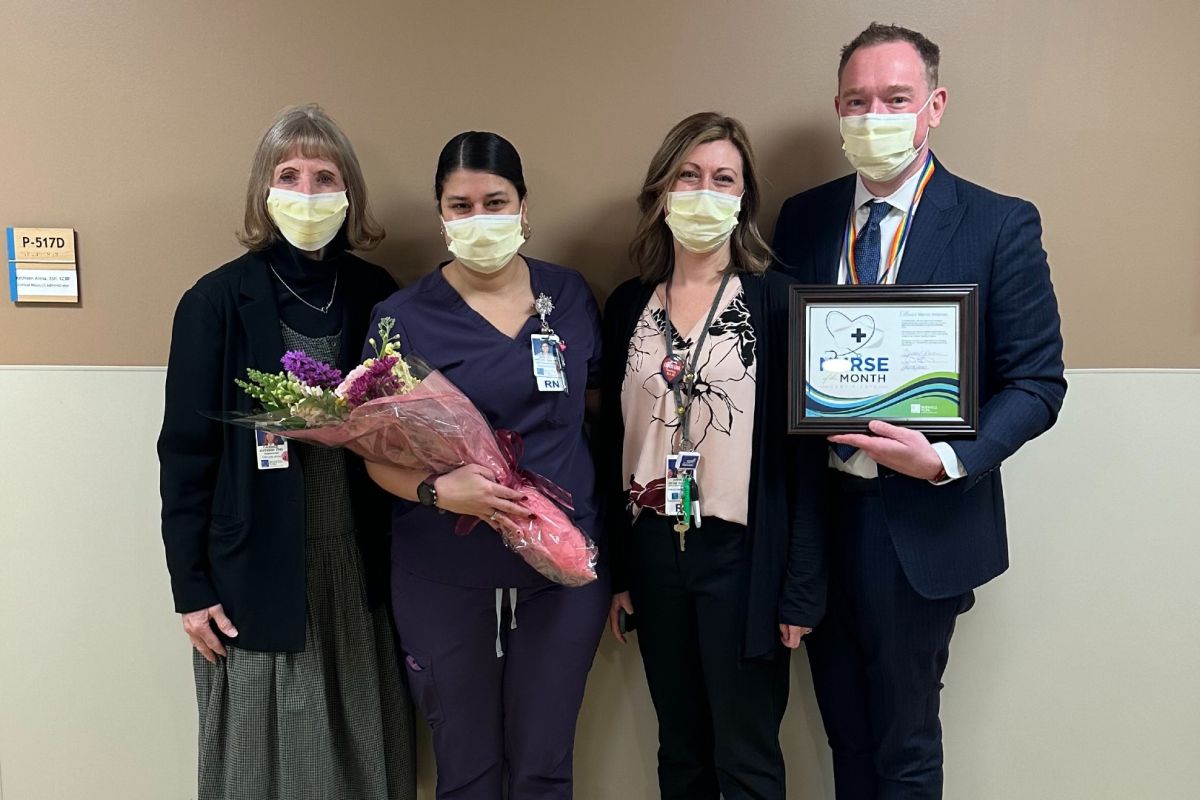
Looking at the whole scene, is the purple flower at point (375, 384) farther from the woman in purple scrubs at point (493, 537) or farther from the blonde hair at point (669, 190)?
the blonde hair at point (669, 190)

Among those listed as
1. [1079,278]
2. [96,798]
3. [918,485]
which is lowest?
A: [96,798]

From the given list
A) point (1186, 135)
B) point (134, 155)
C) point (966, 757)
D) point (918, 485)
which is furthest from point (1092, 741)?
point (134, 155)

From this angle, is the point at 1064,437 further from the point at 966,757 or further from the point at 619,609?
the point at 619,609

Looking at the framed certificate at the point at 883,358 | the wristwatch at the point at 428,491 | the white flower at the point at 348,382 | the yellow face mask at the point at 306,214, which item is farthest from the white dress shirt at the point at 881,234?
the yellow face mask at the point at 306,214

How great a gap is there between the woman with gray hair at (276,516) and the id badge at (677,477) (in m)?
0.71

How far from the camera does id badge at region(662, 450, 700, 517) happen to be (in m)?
1.58

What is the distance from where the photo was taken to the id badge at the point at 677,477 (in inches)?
62.3

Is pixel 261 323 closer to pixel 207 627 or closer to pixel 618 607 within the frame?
pixel 207 627

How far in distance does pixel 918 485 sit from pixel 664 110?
1.16m

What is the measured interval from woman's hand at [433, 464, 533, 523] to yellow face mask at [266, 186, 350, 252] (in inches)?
24.8

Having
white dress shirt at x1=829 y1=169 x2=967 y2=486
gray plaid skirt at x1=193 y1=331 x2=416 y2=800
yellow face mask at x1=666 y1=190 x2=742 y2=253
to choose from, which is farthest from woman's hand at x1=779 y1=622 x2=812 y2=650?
gray plaid skirt at x1=193 y1=331 x2=416 y2=800

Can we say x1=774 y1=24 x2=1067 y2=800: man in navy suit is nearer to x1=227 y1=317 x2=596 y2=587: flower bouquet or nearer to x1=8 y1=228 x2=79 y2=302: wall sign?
x1=227 y1=317 x2=596 y2=587: flower bouquet

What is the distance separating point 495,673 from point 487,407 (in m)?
0.59

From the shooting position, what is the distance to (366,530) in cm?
177
